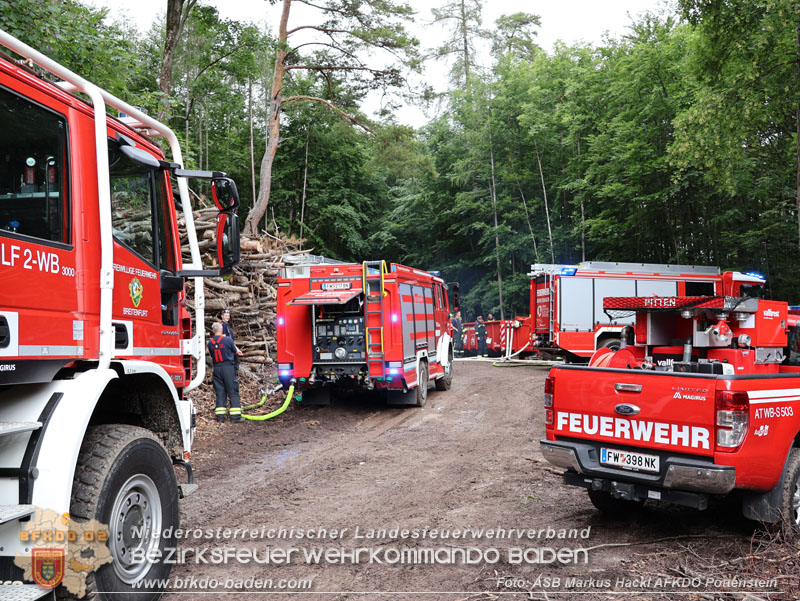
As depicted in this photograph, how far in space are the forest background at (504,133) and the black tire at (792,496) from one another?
371 inches

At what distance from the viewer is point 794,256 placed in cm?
1983

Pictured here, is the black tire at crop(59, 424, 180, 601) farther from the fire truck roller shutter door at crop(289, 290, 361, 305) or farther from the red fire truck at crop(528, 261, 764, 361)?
the red fire truck at crop(528, 261, 764, 361)

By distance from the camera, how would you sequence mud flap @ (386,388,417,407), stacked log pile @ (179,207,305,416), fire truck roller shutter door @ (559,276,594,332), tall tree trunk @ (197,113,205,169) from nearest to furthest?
mud flap @ (386,388,417,407), stacked log pile @ (179,207,305,416), fire truck roller shutter door @ (559,276,594,332), tall tree trunk @ (197,113,205,169)

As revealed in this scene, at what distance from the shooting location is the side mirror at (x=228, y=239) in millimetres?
4027

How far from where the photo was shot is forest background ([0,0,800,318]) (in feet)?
47.4

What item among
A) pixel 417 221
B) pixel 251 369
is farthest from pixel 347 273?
pixel 417 221

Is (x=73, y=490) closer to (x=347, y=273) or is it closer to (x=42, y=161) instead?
(x=42, y=161)

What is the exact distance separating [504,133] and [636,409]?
95.1 feet

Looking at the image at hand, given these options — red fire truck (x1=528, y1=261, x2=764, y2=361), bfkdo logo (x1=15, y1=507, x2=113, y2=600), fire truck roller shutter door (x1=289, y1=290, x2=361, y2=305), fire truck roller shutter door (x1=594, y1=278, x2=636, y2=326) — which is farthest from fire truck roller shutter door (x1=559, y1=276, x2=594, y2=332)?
bfkdo logo (x1=15, y1=507, x2=113, y2=600)

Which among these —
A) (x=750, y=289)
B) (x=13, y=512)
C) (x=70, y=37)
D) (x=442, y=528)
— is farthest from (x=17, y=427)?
(x=750, y=289)

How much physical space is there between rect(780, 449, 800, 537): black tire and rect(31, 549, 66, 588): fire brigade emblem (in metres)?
4.56

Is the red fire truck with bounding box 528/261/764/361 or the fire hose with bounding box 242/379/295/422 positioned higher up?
the red fire truck with bounding box 528/261/764/361

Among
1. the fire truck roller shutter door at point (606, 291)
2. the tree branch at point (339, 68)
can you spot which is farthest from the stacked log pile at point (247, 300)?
the fire truck roller shutter door at point (606, 291)

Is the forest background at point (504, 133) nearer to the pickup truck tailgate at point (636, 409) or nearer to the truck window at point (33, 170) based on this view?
the truck window at point (33, 170)
